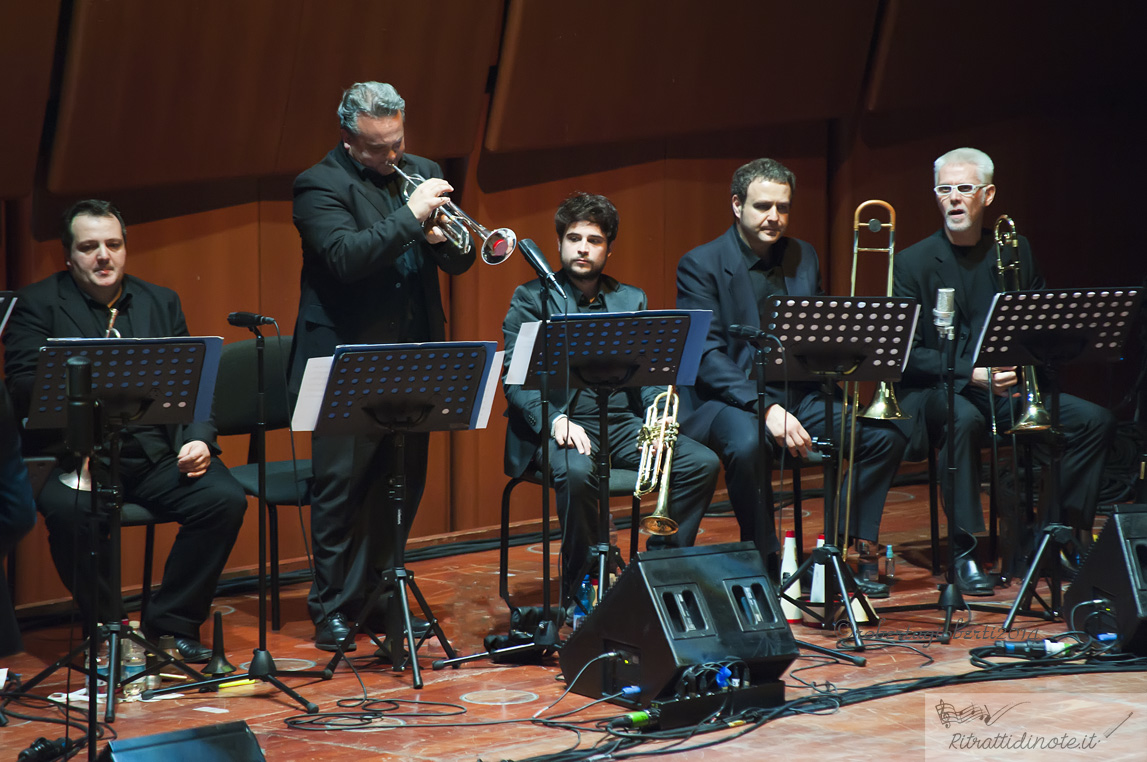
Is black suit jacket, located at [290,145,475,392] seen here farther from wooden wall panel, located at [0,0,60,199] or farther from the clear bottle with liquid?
the clear bottle with liquid

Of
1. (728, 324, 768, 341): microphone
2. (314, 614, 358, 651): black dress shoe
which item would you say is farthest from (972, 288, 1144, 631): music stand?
(314, 614, 358, 651): black dress shoe

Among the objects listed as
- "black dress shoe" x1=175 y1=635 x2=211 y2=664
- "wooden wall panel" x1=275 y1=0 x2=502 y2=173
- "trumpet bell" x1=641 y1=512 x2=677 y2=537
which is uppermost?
"wooden wall panel" x1=275 y1=0 x2=502 y2=173

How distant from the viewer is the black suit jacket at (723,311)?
216 inches

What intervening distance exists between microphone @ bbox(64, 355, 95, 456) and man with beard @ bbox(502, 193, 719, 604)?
1986 millimetres

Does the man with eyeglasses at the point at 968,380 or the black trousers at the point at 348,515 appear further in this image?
the man with eyeglasses at the point at 968,380

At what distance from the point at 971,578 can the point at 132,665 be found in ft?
10.2

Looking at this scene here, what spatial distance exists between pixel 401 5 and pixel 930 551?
3.25 m

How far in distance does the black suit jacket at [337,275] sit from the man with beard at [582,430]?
0.44 meters

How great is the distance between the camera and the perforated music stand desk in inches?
176

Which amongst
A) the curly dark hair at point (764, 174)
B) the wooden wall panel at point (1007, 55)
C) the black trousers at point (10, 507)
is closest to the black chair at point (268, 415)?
the curly dark hair at point (764, 174)

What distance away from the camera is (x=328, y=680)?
14.6 ft

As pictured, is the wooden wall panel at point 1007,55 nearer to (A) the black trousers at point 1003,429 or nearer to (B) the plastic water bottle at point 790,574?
(A) the black trousers at point 1003,429

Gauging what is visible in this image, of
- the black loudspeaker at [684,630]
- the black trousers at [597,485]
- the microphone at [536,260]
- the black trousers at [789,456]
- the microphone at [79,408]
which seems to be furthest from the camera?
the black trousers at [789,456]

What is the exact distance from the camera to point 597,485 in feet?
16.5
